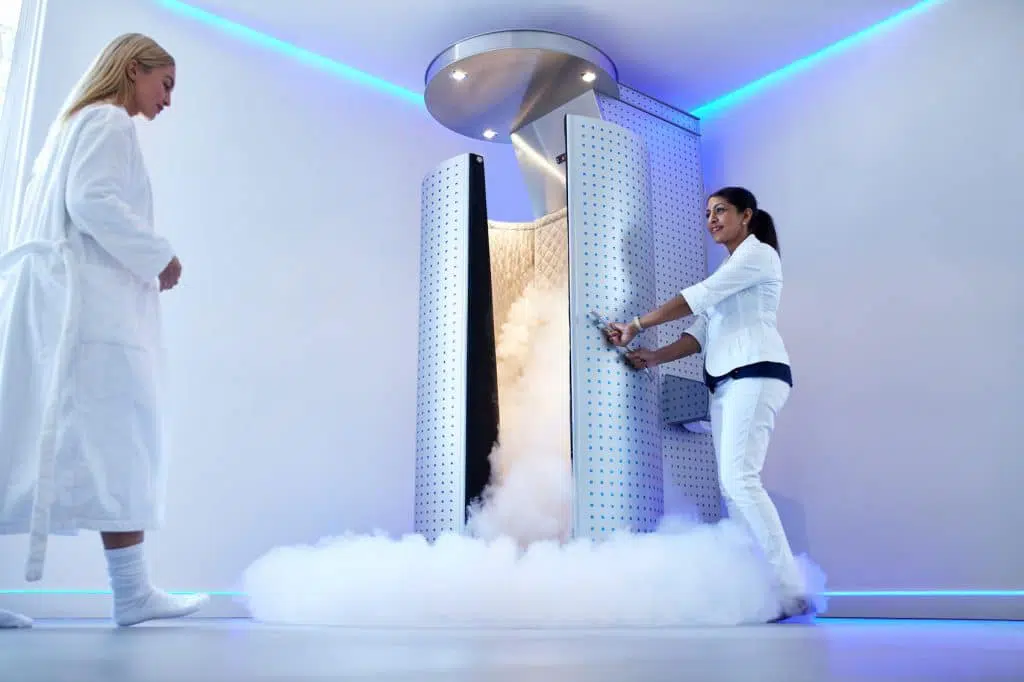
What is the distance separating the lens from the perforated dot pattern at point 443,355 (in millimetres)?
3475

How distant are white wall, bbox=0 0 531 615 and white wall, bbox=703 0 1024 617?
2.17 meters

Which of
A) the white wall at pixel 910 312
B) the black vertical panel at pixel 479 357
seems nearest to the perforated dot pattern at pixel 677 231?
the white wall at pixel 910 312

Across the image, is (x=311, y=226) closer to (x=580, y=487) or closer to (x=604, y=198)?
(x=604, y=198)

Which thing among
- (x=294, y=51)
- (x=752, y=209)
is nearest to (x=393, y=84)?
(x=294, y=51)

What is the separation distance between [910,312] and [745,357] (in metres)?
1.33

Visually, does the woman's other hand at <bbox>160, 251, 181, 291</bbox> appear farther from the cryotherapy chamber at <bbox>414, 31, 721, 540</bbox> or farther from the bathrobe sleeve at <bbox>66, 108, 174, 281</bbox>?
the cryotherapy chamber at <bbox>414, 31, 721, 540</bbox>

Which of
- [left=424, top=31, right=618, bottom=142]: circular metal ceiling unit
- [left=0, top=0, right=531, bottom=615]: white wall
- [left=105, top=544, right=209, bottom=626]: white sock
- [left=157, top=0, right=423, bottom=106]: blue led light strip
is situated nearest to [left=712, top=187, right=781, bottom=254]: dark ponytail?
[left=424, top=31, right=618, bottom=142]: circular metal ceiling unit

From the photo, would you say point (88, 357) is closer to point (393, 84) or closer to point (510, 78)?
point (510, 78)

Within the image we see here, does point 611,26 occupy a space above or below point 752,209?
above

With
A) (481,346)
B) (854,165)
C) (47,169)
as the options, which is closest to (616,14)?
(854,165)

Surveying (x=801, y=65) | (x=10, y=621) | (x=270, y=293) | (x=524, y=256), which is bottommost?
(x=10, y=621)

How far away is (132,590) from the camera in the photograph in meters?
2.23

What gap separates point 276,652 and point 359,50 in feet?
12.8

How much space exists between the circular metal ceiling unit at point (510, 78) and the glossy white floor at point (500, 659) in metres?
3.03
